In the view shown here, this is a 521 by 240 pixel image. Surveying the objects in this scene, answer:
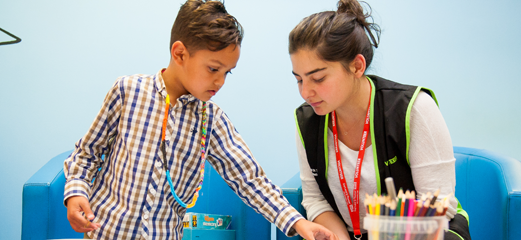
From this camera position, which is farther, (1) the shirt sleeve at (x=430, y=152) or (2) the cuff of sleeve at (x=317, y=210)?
(2) the cuff of sleeve at (x=317, y=210)

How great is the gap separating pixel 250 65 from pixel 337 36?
3.13 ft

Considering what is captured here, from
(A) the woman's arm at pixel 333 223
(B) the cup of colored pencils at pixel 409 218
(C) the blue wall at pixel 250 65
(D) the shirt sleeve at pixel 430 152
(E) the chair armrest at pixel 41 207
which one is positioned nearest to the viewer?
(B) the cup of colored pencils at pixel 409 218

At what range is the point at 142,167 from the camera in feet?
3.39

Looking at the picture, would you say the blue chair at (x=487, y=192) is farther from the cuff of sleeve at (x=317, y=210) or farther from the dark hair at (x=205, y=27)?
the dark hair at (x=205, y=27)

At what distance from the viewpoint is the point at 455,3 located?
187cm

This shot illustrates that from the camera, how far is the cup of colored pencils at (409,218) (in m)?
0.56

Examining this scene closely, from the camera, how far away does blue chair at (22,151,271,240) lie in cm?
129

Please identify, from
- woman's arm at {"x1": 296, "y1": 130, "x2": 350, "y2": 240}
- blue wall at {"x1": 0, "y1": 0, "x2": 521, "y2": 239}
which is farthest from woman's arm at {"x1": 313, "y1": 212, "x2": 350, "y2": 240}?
blue wall at {"x1": 0, "y1": 0, "x2": 521, "y2": 239}

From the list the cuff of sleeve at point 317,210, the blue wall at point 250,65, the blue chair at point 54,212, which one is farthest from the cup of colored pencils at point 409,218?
the blue wall at point 250,65

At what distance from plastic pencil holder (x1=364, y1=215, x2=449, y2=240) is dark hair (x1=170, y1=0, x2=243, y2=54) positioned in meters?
0.63

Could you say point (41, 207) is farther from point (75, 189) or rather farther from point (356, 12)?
point (356, 12)

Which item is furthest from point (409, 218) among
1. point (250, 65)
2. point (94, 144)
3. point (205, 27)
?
point (250, 65)

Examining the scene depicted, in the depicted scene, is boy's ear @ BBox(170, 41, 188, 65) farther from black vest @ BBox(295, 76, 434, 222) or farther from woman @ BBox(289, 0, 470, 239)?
black vest @ BBox(295, 76, 434, 222)

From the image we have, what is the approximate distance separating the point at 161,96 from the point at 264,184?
38 centimetres
